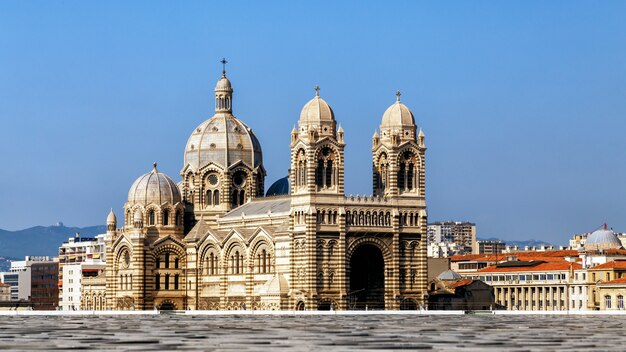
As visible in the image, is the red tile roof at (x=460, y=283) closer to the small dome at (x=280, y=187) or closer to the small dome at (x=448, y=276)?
the small dome at (x=448, y=276)

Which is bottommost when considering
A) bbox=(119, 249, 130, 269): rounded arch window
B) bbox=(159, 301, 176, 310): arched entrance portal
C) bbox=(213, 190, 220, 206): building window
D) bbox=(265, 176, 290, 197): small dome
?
bbox=(159, 301, 176, 310): arched entrance portal

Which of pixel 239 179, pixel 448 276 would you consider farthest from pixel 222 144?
pixel 448 276

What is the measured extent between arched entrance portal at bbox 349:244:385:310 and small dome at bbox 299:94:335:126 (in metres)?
12.5

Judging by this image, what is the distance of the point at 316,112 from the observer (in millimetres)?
143750

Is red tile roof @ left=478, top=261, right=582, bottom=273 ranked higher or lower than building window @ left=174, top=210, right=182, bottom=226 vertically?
lower

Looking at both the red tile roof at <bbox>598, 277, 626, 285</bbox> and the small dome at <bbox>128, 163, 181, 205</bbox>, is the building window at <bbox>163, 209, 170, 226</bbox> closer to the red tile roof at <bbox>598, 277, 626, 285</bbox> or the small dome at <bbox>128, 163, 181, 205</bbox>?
the small dome at <bbox>128, 163, 181, 205</bbox>

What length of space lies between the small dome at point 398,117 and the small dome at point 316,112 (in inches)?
232

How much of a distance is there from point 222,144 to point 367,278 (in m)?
25.7

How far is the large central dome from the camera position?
6531 inches

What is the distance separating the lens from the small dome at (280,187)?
6624 inches

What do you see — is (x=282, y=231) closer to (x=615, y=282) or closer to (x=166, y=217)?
(x=166, y=217)

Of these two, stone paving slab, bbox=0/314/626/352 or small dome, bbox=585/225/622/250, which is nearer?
stone paving slab, bbox=0/314/626/352

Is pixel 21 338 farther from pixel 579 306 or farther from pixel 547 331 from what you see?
pixel 579 306

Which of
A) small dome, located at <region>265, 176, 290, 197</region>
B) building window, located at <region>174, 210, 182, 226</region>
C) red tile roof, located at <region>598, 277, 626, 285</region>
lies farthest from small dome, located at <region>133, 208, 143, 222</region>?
red tile roof, located at <region>598, 277, 626, 285</region>
